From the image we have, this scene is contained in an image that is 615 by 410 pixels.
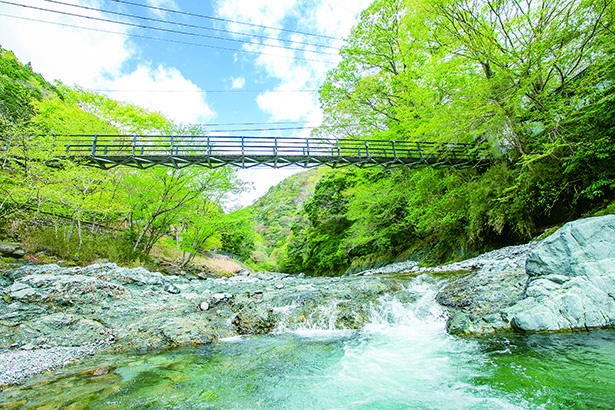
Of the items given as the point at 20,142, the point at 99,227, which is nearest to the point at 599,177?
the point at 20,142

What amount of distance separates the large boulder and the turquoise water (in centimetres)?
27

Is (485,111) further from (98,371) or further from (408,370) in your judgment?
(98,371)

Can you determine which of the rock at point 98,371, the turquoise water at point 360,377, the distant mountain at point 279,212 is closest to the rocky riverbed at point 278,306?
the turquoise water at point 360,377

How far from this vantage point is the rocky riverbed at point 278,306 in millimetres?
4223

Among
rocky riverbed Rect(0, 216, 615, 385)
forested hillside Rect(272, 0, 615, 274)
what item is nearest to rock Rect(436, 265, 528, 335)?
rocky riverbed Rect(0, 216, 615, 385)

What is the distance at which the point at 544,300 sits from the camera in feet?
14.3

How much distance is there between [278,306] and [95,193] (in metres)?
12.7

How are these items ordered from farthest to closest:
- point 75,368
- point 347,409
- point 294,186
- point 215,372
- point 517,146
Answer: point 294,186, point 517,146, point 75,368, point 215,372, point 347,409

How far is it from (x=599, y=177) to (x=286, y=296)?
28.5 feet

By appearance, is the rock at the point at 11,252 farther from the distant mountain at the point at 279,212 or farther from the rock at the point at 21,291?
the distant mountain at the point at 279,212

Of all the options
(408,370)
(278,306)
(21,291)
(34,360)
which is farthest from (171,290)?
(408,370)

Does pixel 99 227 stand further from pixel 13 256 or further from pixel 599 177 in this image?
pixel 599 177

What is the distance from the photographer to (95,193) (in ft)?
47.6

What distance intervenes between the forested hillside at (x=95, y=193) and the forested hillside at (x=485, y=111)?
8.37 metres
